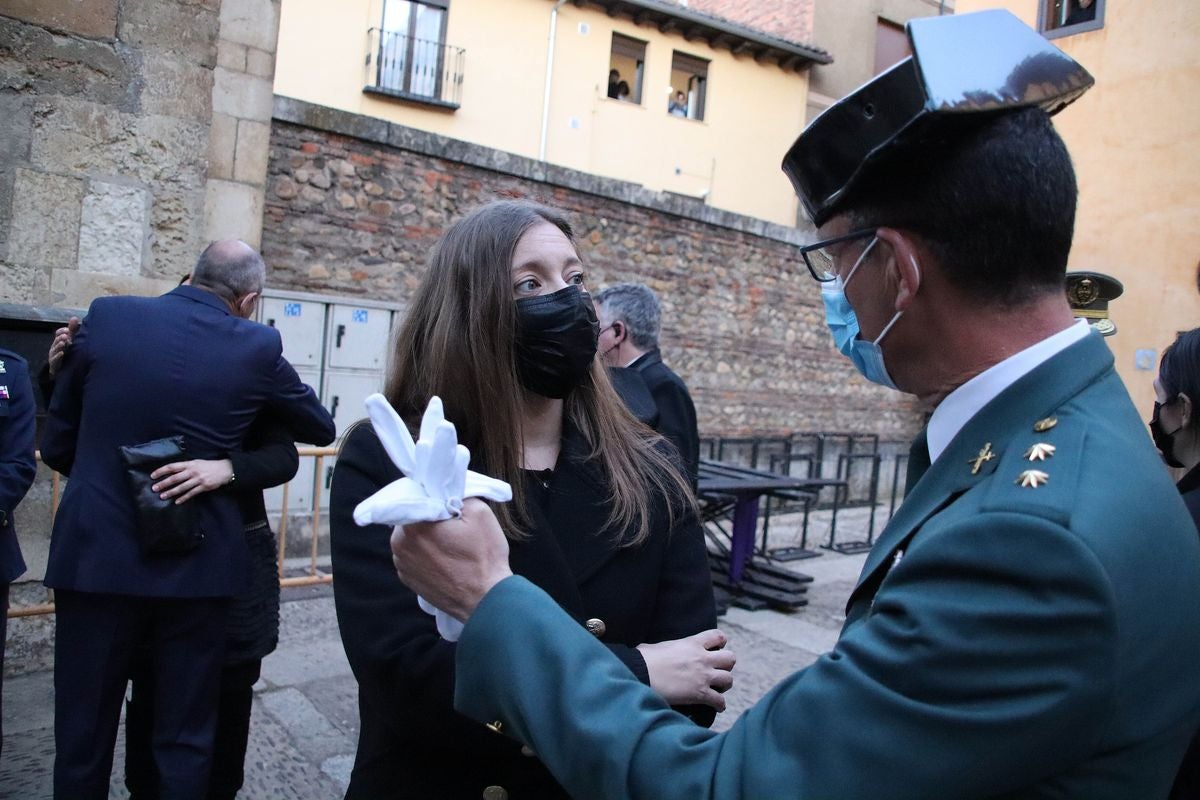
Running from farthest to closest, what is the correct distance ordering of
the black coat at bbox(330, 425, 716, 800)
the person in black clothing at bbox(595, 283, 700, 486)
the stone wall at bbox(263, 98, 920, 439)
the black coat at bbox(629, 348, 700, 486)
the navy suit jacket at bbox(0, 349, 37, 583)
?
the stone wall at bbox(263, 98, 920, 439) → the person in black clothing at bbox(595, 283, 700, 486) → the black coat at bbox(629, 348, 700, 486) → the navy suit jacket at bbox(0, 349, 37, 583) → the black coat at bbox(330, 425, 716, 800)

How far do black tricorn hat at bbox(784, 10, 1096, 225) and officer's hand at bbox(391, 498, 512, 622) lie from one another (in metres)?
0.68

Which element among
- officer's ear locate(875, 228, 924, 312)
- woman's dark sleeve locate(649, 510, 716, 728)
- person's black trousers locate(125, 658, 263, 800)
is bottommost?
person's black trousers locate(125, 658, 263, 800)

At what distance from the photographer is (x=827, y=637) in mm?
5832

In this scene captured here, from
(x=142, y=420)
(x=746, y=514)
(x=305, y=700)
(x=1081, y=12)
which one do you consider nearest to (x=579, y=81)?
(x=1081, y=12)

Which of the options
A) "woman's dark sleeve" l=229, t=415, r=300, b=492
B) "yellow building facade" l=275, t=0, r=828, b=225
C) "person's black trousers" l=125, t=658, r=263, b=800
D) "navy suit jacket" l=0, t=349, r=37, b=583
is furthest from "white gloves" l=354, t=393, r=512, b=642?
"yellow building facade" l=275, t=0, r=828, b=225

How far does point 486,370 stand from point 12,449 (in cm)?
216

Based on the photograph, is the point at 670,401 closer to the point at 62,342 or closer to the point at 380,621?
the point at 62,342

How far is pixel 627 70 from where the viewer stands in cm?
1775

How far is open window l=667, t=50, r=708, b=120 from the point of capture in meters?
18.1

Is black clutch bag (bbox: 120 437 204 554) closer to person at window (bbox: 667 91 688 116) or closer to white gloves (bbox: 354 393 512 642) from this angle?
white gloves (bbox: 354 393 512 642)

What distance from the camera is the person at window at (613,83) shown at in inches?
695

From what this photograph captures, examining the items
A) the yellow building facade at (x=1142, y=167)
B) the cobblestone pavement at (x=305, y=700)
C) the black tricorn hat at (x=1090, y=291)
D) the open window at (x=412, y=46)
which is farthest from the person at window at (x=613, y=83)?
the black tricorn hat at (x=1090, y=291)

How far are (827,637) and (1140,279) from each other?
6.07 m

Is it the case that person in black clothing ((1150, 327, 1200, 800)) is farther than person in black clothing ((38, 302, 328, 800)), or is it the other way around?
person in black clothing ((38, 302, 328, 800))
